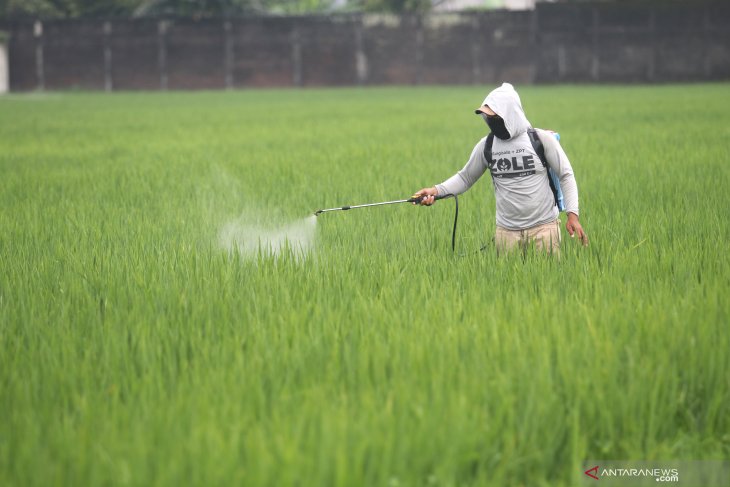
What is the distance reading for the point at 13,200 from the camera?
8.01m

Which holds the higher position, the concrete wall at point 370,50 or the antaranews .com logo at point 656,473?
the concrete wall at point 370,50

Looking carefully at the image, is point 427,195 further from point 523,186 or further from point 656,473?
point 656,473

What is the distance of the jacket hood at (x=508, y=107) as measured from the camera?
4508 millimetres

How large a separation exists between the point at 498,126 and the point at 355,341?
1.83 meters

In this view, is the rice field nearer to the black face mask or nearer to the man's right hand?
the man's right hand

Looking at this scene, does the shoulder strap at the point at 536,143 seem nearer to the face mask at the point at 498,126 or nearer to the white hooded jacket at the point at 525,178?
the white hooded jacket at the point at 525,178

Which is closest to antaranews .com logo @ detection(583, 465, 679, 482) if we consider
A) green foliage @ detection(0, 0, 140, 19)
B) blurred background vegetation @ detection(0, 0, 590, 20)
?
blurred background vegetation @ detection(0, 0, 590, 20)

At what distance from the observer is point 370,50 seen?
36.3 m

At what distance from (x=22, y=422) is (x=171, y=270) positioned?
77.8 inches

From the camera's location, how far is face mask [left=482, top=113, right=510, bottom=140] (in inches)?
180

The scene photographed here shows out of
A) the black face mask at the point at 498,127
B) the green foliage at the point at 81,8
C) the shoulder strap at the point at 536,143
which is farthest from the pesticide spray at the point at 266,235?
the green foliage at the point at 81,8

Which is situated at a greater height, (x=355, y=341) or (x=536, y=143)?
(x=536, y=143)

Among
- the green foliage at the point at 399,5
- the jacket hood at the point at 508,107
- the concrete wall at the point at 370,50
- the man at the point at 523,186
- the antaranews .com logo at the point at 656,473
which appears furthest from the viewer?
the green foliage at the point at 399,5

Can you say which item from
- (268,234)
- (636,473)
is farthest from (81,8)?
(636,473)
